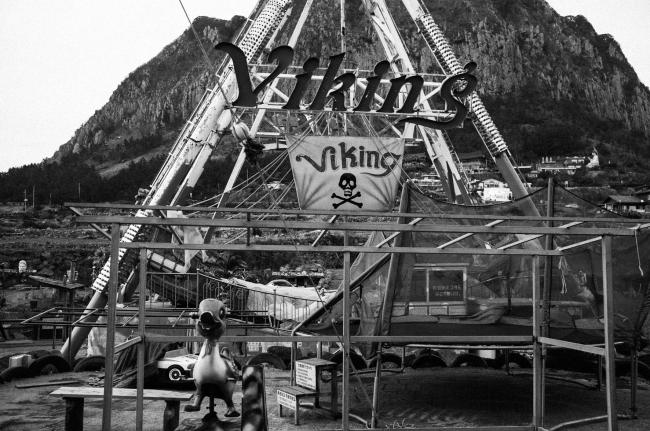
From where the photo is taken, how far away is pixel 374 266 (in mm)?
12297

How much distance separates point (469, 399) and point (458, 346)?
234 centimetres

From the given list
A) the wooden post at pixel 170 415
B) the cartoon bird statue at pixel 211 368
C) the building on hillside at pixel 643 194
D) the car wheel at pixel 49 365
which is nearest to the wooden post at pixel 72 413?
the wooden post at pixel 170 415

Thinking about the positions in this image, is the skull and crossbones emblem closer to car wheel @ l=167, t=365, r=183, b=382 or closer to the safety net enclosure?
the safety net enclosure

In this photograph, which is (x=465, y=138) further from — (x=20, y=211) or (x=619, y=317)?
(x=619, y=317)

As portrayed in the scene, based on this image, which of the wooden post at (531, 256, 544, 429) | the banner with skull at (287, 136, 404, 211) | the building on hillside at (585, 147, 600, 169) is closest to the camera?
the wooden post at (531, 256, 544, 429)

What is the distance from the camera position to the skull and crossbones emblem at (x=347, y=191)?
11625mm

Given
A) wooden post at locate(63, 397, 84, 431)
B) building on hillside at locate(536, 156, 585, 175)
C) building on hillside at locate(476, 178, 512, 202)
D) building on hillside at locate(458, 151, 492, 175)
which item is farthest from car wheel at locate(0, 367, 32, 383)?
building on hillside at locate(536, 156, 585, 175)

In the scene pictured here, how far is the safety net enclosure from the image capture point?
11.5 metres

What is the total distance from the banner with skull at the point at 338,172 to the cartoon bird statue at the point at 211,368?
404cm

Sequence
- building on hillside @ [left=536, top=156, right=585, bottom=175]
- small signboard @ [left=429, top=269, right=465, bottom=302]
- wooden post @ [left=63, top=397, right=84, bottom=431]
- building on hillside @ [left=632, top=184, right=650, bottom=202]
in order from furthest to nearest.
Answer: building on hillside @ [left=536, top=156, right=585, bottom=175] < building on hillside @ [left=632, top=184, right=650, bottom=202] < small signboard @ [left=429, top=269, right=465, bottom=302] < wooden post @ [left=63, top=397, right=84, bottom=431]

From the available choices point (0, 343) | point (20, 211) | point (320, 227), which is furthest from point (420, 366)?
point (20, 211)

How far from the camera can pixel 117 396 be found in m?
10.2

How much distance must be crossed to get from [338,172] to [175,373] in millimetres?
5613

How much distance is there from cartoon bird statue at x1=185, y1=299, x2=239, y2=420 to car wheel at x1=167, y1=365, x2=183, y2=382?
21.8 feet
